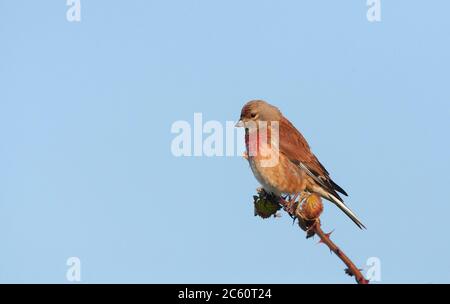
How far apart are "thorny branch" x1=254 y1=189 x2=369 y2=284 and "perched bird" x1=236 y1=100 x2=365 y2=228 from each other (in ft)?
6.90

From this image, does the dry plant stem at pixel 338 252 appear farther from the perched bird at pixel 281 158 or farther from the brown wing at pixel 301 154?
the brown wing at pixel 301 154

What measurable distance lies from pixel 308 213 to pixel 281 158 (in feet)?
11.8

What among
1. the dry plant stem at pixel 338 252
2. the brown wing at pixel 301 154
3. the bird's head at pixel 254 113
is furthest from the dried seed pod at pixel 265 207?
the bird's head at pixel 254 113

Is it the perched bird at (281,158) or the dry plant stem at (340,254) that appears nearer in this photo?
the dry plant stem at (340,254)

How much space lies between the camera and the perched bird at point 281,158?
24.8 ft

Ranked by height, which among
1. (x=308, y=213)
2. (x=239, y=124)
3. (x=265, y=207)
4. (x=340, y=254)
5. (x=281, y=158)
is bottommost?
(x=340, y=254)

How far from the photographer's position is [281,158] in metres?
7.98

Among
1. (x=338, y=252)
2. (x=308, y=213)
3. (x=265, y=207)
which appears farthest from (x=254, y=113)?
(x=338, y=252)

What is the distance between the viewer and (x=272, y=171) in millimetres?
7621

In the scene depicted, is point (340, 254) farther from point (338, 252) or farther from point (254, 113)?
point (254, 113)
